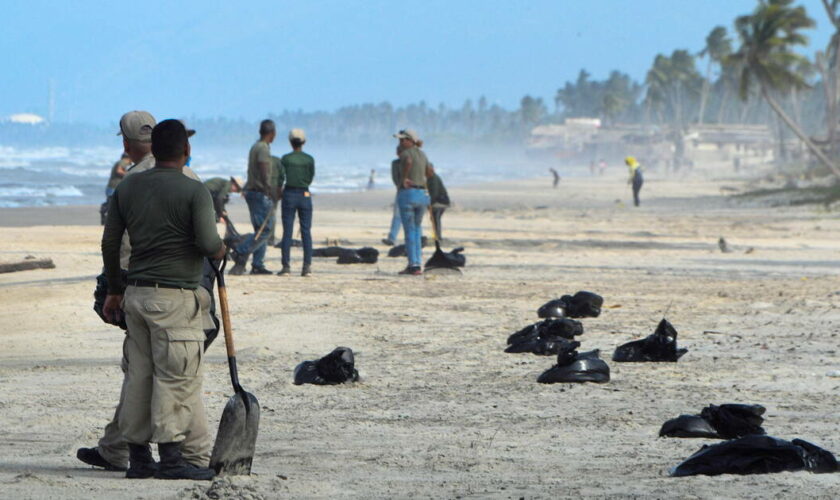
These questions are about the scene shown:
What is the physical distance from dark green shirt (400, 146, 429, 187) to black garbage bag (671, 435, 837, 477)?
31.7ft

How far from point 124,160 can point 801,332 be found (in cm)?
1043

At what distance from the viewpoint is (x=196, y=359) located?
5387 millimetres

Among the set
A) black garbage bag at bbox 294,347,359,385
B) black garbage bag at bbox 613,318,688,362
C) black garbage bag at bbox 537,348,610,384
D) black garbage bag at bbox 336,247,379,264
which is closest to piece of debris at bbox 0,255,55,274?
black garbage bag at bbox 336,247,379,264

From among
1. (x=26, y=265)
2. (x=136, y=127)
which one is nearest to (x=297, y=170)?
(x=26, y=265)

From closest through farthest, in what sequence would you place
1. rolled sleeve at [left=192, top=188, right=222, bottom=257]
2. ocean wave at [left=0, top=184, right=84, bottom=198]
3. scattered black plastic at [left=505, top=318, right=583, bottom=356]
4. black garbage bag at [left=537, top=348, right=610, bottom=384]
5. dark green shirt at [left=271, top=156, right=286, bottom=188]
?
rolled sleeve at [left=192, top=188, right=222, bottom=257], black garbage bag at [left=537, top=348, right=610, bottom=384], scattered black plastic at [left=505, top=318, right=583, bottom=356], dark green shirt at [left=271, top=156, right=286, bottom=188], ocean wave at [left=0, top=184, right=84, bottom=198]

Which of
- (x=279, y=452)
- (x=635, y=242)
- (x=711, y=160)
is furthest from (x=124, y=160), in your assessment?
(x=711, y=160)

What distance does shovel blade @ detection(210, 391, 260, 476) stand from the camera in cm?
539

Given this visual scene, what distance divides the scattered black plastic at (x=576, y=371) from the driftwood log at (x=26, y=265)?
839 cm

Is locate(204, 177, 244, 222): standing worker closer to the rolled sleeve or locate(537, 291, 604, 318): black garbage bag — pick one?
locate(537, 291, 604, 318): black garbage bag

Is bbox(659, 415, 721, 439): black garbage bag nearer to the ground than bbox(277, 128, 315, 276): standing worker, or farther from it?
nearer to the ground

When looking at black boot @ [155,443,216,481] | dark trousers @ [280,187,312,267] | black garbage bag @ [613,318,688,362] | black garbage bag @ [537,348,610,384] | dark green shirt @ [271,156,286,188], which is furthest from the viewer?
dark green shirt @ [271,156,286,188]

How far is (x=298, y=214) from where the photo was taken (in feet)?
47.0

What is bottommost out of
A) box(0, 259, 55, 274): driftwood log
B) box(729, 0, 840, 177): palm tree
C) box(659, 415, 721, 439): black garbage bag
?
box(0, 259, 55, 274): driftwood log

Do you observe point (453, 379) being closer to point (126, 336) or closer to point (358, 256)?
point (126, 336)
